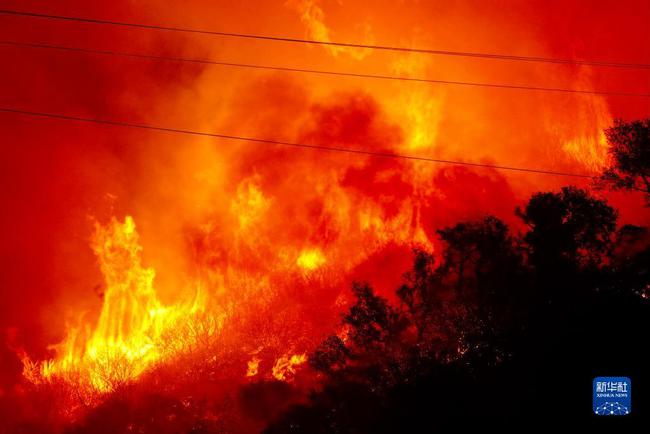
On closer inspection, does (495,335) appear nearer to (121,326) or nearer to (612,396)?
(612,396)

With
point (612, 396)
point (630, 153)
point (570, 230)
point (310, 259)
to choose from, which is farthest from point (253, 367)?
point (630, 153)

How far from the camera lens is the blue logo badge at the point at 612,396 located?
16219 mm

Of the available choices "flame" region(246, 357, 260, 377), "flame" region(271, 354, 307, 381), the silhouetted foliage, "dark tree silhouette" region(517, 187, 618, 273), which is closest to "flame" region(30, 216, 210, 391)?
"flame" region(246, 357, 260, 377)

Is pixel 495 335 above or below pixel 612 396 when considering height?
above

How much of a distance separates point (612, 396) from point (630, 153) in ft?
74.5

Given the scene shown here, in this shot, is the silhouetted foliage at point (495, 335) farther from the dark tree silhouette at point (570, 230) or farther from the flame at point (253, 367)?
the flame at point (253, 367)

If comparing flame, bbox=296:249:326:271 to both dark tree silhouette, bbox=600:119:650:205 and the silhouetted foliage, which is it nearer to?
the silhouetted foliage

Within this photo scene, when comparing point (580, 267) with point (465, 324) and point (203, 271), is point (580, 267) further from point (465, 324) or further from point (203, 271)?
point (203, 271)

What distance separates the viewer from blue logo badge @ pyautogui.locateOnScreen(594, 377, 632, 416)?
16219 mm

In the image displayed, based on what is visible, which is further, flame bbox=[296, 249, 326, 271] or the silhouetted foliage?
flame bbox=[296, 249, 326, 271]

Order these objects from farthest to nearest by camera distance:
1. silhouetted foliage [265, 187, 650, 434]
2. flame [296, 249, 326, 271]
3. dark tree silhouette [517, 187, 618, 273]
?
flame [296, 249, 326, 271], dark tree silhouette [517, 187, 618, 273], silhouetted foliage [265, 187, 650, 434]

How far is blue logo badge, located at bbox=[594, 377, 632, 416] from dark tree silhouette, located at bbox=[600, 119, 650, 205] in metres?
20.4

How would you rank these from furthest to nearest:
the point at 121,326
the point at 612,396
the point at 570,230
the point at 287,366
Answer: the point at 121,326
the point at 287,366
the point at 570,230
the point at 612,396

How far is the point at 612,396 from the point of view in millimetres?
16156
